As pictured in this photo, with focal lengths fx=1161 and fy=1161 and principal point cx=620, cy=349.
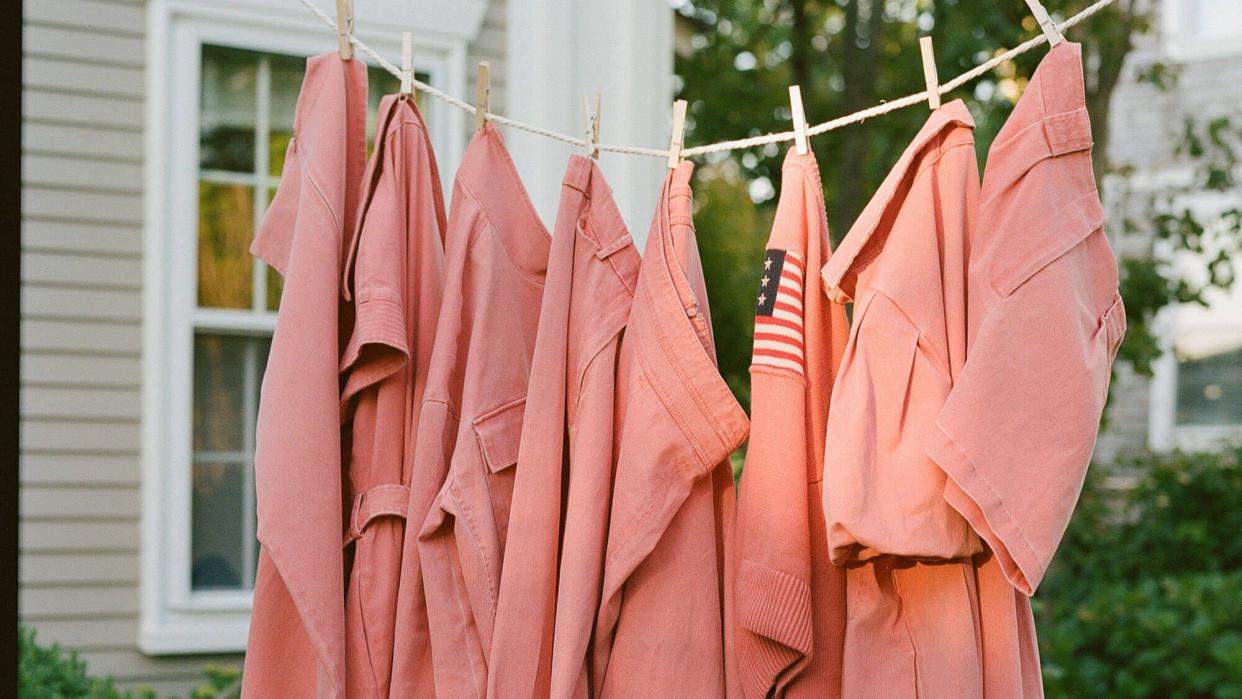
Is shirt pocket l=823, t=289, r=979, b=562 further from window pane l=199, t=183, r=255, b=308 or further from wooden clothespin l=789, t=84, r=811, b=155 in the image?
window pane l=199, t=183, r=255, b=308

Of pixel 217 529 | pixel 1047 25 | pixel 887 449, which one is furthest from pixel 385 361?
pixel 217 529

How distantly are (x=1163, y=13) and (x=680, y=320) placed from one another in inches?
278

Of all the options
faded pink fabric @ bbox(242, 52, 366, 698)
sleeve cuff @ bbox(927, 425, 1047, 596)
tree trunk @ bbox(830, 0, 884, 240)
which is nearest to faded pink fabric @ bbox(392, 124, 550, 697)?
faded pink fabric @ bbox(242, 52, 366, 698)

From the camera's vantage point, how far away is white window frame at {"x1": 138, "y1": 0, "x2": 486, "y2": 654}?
3418mm

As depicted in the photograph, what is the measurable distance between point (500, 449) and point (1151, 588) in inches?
177

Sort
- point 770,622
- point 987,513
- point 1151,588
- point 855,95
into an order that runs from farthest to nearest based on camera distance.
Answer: point 855,95
point 1151,588
point 770,622
point 987,513

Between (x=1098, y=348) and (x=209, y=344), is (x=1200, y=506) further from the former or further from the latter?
(x=1098, y=348)

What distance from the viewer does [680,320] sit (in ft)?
4.54

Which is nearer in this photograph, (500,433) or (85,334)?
(500,433)

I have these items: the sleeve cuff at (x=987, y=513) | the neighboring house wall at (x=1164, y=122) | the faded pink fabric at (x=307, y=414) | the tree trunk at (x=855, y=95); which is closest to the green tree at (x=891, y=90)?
the tree trunk at (x=855, y=95)

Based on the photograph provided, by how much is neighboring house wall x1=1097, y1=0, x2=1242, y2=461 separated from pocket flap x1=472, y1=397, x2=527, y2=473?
240 inches

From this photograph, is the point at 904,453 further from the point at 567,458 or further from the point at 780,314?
the point at 567,458

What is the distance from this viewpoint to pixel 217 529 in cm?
353

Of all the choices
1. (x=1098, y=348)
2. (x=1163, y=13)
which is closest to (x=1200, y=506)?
(x=1163, y=13)
